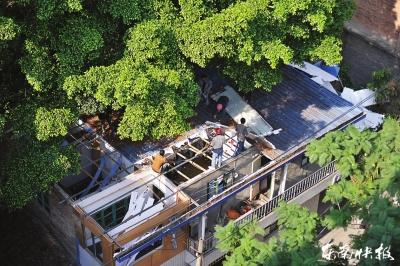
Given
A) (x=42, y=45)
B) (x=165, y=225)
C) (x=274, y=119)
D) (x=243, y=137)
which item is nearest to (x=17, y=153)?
(x=42, y=45)

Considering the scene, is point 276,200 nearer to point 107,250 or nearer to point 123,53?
point 107,250

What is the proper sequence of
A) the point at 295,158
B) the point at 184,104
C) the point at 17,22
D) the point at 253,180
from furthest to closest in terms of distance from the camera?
the point at 295,158 → the point at 253,180 → the point at 184,104 → the point at 17,22

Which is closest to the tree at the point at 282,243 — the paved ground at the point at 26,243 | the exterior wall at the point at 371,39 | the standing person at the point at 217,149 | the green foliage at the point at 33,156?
the standing person at the point at 217,149

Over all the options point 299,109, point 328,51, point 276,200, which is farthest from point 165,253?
point 328,51

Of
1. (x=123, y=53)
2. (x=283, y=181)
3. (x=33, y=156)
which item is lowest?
(x=283, y=181)

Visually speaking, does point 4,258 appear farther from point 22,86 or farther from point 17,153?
point 22,86

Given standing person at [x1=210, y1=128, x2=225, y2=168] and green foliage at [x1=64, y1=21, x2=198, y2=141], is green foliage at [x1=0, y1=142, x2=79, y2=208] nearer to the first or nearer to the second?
green foliage at [x1=64, y1=21, x2=198, y2=141]
